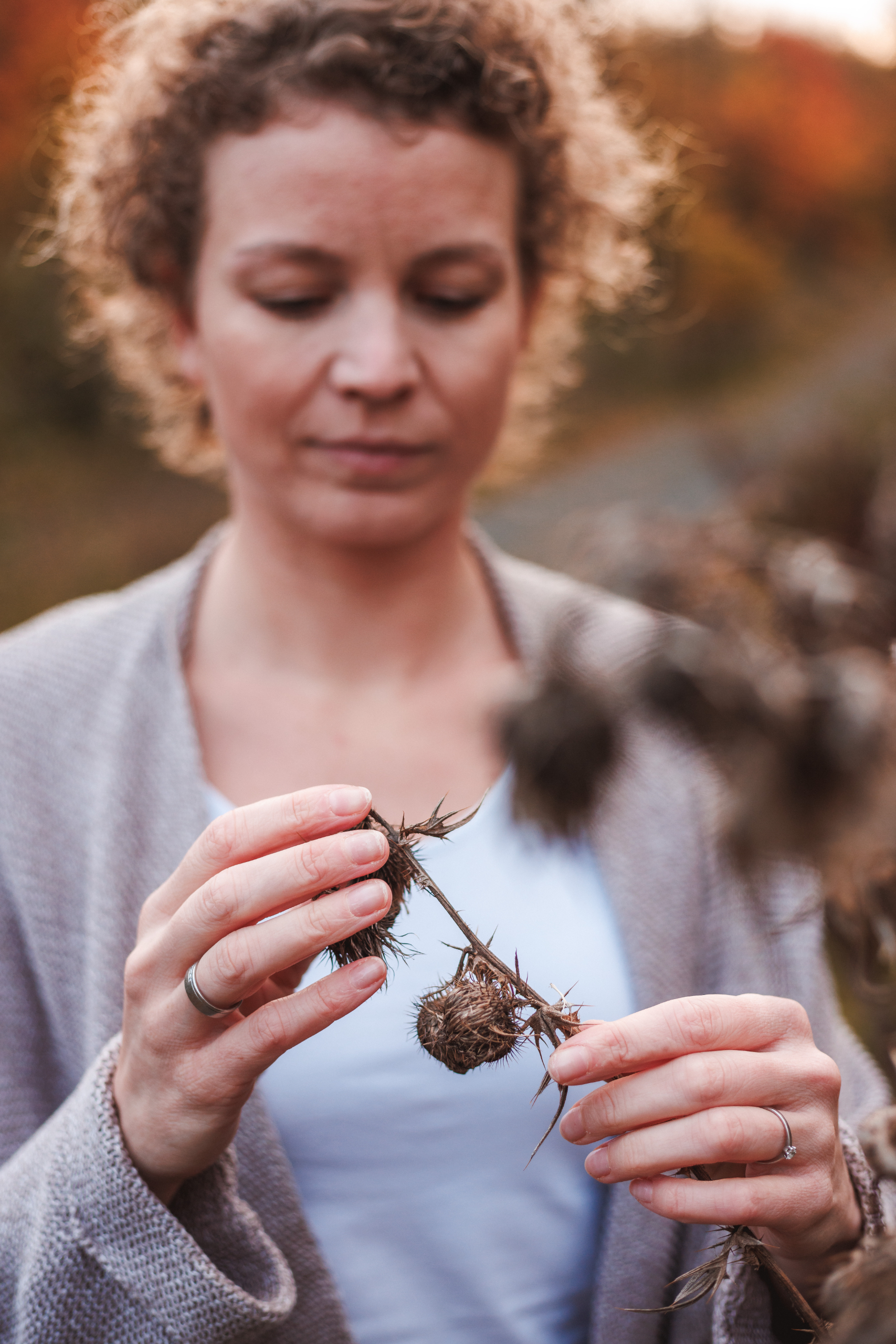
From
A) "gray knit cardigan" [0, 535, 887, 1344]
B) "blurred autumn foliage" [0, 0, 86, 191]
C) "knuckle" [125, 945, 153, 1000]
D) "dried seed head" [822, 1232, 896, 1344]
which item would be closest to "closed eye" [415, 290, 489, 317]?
"gray knit cardigan" [0, 535, 887, 1344]

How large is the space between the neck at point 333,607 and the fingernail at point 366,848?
94 centimetres

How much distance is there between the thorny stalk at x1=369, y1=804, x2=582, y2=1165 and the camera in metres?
0.80

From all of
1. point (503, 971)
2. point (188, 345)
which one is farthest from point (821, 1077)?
point (188, 345)

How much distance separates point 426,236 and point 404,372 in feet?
0.60

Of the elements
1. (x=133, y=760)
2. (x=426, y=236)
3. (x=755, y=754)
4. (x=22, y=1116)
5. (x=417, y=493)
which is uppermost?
(x=426, y=236)

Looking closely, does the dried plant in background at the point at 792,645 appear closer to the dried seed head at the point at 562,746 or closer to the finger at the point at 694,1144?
the dried seed head at the point at 562,746

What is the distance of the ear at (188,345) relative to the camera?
1.74m

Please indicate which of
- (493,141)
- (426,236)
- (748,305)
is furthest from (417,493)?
(748,305)

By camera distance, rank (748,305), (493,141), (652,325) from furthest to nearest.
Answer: (748,305) < (652,325) < (493,141)

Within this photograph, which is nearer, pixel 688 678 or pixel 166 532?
pixel 688 678

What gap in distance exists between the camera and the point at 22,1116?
55.8 inches

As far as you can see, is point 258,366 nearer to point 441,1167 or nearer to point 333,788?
point 333,788

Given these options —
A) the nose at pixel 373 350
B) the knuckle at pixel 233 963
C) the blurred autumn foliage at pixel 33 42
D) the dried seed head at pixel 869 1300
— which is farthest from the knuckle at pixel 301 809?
the blurred autumn foliage at pixel 33 42

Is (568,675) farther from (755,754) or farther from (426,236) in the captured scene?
(426,236)
